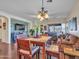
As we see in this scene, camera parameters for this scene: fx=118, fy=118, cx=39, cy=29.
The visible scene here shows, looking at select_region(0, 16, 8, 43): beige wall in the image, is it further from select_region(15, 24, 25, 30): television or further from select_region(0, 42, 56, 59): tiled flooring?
select_region(0, 42, 56, 59): tiled flooring

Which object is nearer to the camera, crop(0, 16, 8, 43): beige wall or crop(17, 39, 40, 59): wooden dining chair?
crop(17, 39, 40, 59): wooden dining chair

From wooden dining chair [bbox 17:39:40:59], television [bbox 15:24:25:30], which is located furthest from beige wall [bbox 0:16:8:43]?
wooden dining chair [bbox 17:39:40:59]

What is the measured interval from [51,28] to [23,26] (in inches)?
131

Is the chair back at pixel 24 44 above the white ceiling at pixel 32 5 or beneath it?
beneath

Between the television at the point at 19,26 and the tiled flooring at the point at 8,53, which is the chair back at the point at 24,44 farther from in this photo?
the television at the point at 19,26

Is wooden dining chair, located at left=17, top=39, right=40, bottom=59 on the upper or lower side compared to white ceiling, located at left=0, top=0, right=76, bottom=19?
lower

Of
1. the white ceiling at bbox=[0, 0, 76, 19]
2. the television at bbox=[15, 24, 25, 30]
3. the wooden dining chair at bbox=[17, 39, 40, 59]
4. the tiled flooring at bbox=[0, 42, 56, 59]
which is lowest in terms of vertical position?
the tiled flooring at bbox=[0, 42, 56, 59]

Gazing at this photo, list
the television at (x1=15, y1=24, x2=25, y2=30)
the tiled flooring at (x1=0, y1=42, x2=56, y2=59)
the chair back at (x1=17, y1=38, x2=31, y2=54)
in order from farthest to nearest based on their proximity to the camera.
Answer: the television at (x1=15, y1=24, x2=25, y2=30) → the tiled flooring at (x1=0, y1=42, x2=56, y2=59) → the chair back at (x1=17, y1=38, x2=31, y2=54)

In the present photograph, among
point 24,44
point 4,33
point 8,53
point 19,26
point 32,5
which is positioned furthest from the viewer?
point 19,26

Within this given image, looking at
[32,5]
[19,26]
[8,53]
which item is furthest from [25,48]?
[19,26]

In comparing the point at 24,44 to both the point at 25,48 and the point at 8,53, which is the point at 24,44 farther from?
the point at 8,53

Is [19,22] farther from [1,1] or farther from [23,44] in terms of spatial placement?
[23,44]

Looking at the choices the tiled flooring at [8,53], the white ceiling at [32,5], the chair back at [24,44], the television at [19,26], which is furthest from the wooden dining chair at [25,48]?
the television at [19,26]

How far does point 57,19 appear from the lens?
43.2ft
